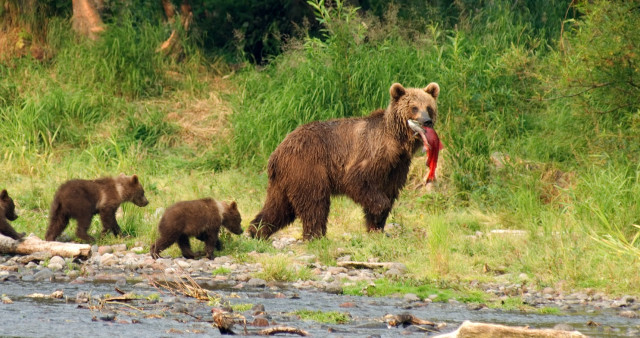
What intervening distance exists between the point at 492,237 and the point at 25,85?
332 inches

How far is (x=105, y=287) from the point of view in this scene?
Result: 7.26m

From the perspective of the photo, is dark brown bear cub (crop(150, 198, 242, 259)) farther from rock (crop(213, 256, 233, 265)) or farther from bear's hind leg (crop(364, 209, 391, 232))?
bear's hind leg (crop(364, 209, 391, 232))

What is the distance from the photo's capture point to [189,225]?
27.0ft

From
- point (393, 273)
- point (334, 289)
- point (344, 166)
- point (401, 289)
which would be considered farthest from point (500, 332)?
point (344, 166)

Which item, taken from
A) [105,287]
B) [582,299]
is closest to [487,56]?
[582,299]

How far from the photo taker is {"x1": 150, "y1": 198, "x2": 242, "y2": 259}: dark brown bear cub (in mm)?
8195

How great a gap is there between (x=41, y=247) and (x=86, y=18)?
766cm

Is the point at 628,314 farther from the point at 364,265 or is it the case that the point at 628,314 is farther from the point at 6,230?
the point at 6,230

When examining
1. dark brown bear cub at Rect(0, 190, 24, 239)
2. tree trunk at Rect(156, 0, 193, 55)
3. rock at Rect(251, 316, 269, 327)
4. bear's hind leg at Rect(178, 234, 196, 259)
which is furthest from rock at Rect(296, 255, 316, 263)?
tree trunk at Rect(156, 0, 193, 55)

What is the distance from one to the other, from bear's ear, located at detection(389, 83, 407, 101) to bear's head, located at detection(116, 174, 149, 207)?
262 centimetres

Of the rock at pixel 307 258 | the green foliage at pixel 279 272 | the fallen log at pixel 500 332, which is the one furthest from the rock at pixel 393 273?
the fallen log at pixel 500 332

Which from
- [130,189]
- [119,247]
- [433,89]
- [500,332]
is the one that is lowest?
[119,247]

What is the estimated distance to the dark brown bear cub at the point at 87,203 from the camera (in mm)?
8719

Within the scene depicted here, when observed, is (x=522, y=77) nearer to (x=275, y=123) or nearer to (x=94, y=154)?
(x=275, y=123)
